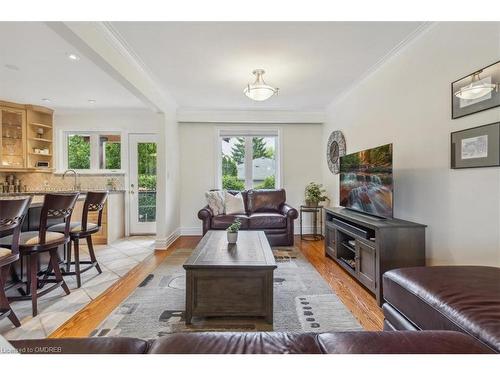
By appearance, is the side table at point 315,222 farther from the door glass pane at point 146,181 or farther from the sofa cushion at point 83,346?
the sofa cushion at point 83,346

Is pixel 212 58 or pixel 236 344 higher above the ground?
pixel 212 58

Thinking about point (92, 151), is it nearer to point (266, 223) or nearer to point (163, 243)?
point (163, 243)

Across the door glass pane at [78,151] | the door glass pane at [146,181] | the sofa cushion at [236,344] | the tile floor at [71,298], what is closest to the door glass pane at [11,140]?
the door glass pane at [78,151]

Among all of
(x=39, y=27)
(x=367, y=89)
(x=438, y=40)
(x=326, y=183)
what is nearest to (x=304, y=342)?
(x=438, y=40)

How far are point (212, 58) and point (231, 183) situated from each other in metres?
2.89

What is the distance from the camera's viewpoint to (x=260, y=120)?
523 centimetres

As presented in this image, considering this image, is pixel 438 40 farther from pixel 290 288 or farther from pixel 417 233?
pixel 290 288

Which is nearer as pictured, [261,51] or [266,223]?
[261,51]

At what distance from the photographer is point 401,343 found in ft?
2.80

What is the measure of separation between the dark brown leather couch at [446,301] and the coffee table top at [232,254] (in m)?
0.83

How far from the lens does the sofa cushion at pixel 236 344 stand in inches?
33.3

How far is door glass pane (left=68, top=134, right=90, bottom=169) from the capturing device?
5.31 metres

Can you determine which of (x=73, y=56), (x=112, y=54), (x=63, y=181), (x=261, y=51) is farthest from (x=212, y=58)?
(x=63, y=181)
